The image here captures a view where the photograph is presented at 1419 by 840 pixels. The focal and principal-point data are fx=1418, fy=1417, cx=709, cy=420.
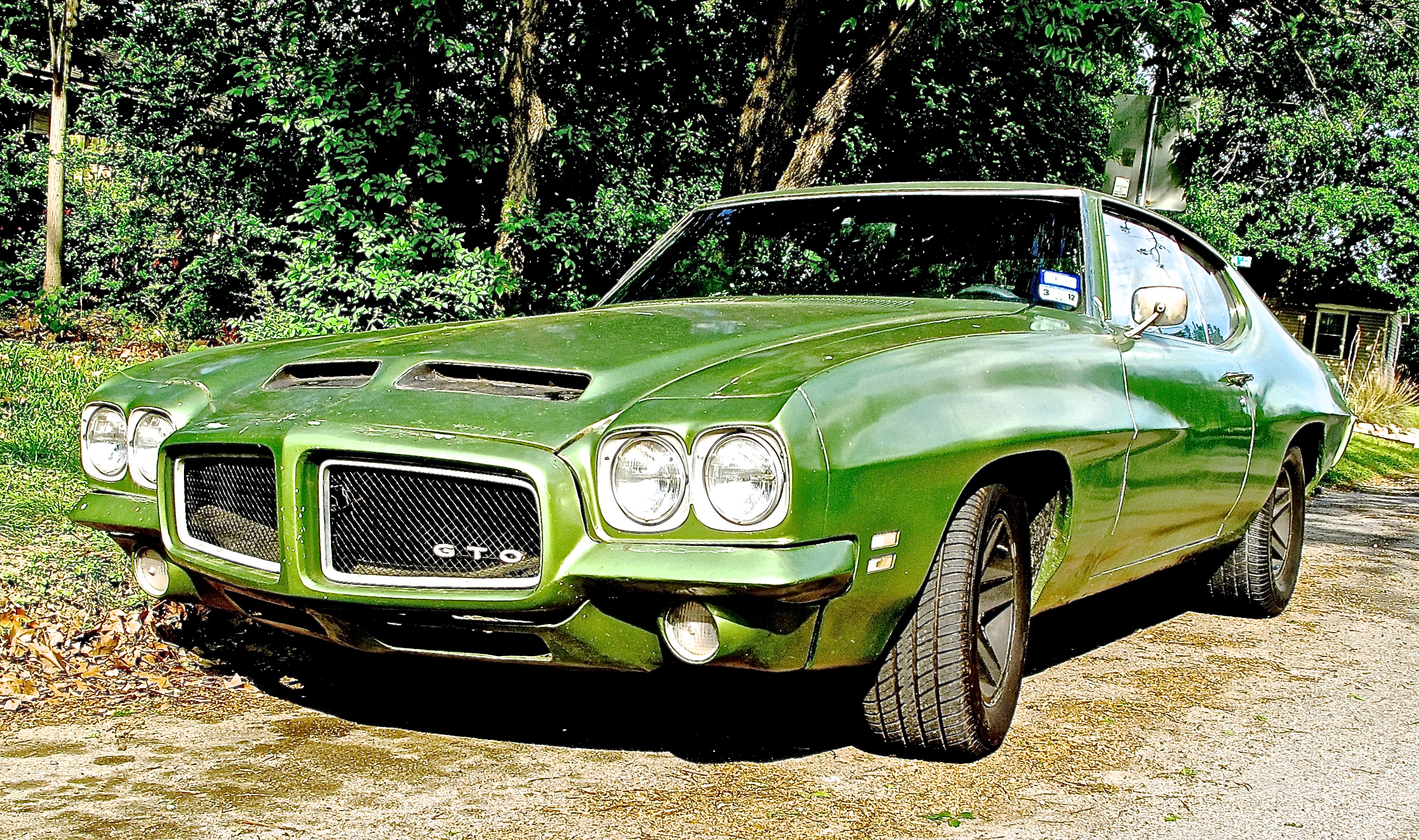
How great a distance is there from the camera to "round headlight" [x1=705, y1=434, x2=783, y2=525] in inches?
117

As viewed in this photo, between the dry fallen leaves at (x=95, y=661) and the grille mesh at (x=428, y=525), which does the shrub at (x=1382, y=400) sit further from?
the grille mesh at (x=428, y=525)

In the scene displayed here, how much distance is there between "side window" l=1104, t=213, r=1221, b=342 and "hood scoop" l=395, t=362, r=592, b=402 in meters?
1.94

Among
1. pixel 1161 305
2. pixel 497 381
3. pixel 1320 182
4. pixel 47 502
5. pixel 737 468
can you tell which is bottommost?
pixel 47 502

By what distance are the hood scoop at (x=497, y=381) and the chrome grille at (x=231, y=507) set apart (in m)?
0.41

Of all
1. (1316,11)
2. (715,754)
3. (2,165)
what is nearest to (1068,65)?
(1316,11)

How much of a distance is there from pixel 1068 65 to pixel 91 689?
7.74m

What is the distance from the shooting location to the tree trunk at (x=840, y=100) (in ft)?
34.6

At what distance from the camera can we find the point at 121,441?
3873mm

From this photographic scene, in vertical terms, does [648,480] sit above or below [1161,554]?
above

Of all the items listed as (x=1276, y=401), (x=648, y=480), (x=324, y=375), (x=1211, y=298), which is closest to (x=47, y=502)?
(x=324, y=375)

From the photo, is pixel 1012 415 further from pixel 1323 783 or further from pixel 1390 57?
pixel 1390 57

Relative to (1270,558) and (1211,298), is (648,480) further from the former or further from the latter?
(1270,558)

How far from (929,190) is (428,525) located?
7.87 feet

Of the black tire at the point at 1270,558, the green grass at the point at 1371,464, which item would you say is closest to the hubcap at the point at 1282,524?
the black tire at the point at 1270,558
